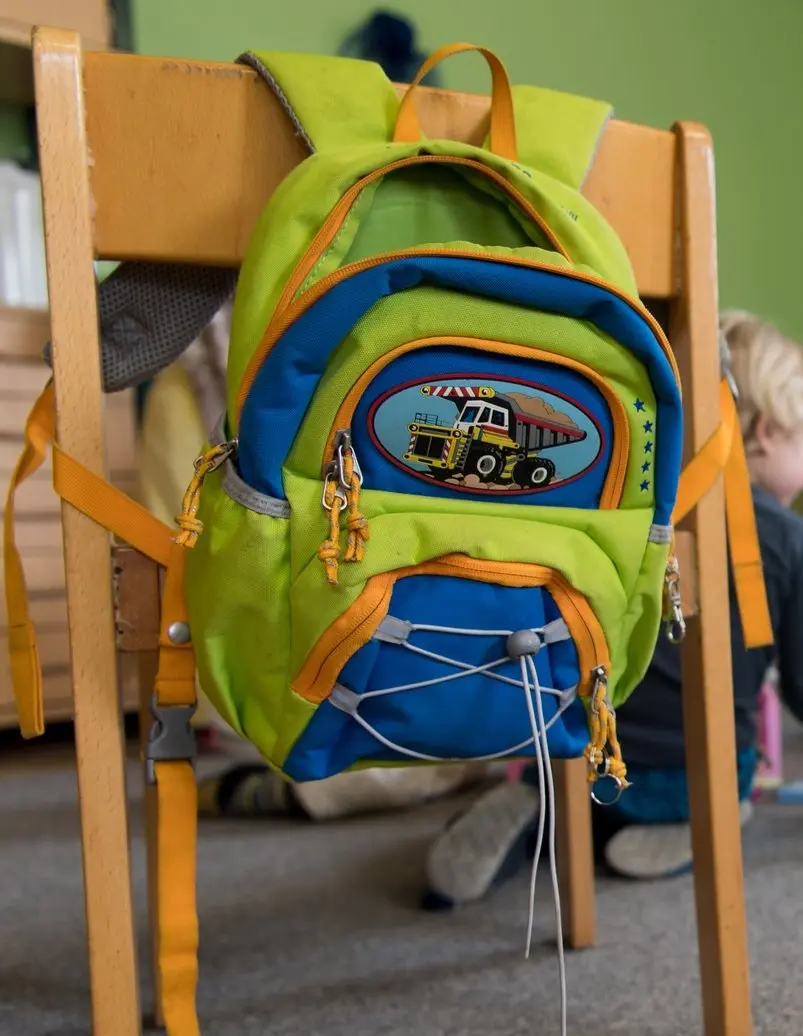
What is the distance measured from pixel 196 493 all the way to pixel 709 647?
1.18 ft

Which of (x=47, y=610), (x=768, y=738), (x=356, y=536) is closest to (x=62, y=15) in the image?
(x=47, y=610)

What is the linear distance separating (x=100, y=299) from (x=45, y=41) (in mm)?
146

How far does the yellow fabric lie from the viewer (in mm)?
590

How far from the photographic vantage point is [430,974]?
0.78m

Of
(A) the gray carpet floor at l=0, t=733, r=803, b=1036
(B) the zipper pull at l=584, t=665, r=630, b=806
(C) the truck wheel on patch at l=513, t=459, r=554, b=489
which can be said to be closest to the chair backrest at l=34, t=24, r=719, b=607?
(C) the truck wheel on patch at l=513, t=459, r=554, b=489

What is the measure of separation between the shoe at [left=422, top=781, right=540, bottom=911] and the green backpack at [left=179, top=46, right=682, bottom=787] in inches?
17.0

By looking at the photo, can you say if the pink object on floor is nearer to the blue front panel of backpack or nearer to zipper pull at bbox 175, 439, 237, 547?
the blue front panel of backpack

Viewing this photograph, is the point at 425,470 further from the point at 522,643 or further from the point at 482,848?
the point at 482,848

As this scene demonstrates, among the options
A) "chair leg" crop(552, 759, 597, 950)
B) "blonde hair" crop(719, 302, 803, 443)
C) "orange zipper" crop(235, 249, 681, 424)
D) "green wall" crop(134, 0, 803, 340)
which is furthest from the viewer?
"green wall" crop(134, 0, 803, 340)

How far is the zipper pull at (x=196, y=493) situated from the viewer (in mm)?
500

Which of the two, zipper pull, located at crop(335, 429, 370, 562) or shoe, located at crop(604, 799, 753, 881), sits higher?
zipper pull, located at crop(335, 429, 370, 562)

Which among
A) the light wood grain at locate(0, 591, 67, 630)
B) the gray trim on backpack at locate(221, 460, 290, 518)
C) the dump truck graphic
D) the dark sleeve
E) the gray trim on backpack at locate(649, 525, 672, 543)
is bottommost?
the light wood grain at locate(0, 591, 67, 630)

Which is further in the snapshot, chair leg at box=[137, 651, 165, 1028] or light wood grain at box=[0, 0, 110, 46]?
light wood grain at box=[0, 0, 110, 46]

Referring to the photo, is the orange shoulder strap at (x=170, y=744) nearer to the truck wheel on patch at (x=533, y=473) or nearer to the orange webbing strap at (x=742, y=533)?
the truck wheel on patch at (x=533, y=473)
